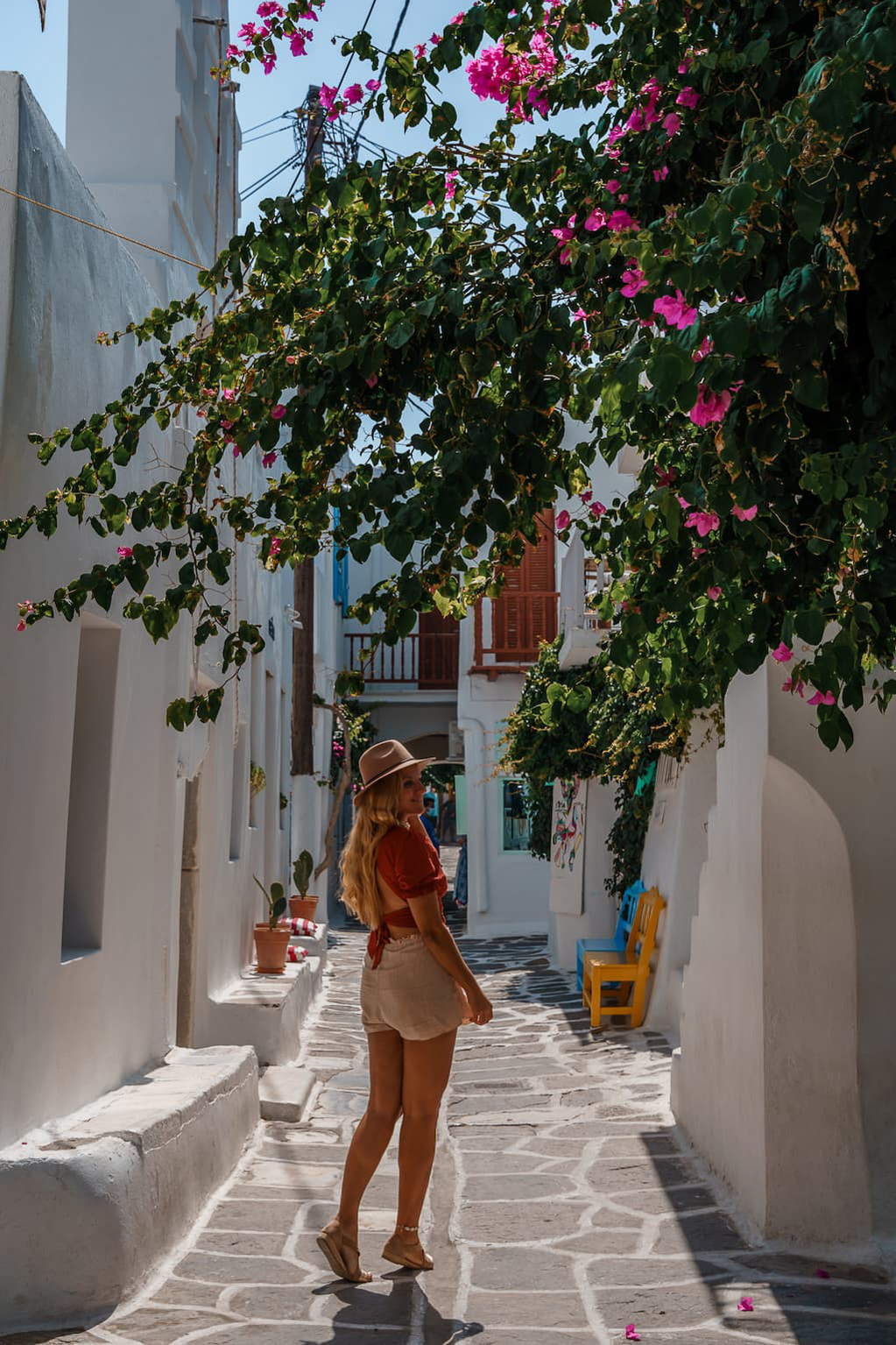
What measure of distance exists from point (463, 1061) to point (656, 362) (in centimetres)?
792

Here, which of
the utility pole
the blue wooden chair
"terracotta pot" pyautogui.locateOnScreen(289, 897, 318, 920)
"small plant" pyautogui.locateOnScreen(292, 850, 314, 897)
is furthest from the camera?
the utility pole

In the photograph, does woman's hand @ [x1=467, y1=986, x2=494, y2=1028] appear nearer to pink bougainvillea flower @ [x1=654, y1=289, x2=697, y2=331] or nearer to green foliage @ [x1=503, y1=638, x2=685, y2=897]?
pink bougainvillea flower @ [x1=654, y1=289, x2=697, y2=331]

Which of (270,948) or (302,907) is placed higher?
(302,907)

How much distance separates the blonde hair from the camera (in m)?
4.79

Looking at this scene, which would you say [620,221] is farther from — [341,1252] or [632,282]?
[341,1252]

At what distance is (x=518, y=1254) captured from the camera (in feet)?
17.0

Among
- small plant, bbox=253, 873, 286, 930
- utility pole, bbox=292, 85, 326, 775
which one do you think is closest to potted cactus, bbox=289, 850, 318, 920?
utility pole, bbox=292, 85, 326, 775

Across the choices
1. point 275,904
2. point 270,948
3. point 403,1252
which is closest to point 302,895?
point 275,904

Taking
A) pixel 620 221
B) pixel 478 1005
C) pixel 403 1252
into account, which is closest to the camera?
pixel 620 221

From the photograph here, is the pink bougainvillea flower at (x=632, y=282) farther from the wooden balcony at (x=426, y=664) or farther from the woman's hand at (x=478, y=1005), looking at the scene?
the wooden balcony at (x=426, y=664)

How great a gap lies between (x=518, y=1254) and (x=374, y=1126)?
0.97 meters

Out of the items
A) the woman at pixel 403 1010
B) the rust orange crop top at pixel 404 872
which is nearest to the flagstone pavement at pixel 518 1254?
the woman at pixel 403 1010

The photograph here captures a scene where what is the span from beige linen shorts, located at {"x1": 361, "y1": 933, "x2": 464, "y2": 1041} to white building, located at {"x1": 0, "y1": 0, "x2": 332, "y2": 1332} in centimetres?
95

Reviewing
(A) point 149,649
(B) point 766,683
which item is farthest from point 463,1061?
(B) point 766,683
